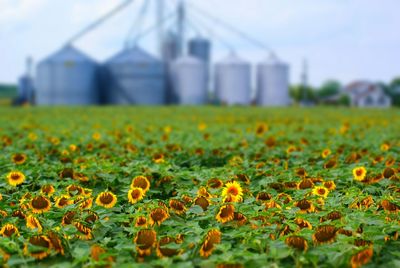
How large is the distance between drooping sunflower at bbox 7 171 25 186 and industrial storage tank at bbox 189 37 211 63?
37695mm

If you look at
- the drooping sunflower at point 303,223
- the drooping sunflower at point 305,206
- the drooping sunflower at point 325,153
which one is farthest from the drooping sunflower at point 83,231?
the drooping sunflower at point 325,153

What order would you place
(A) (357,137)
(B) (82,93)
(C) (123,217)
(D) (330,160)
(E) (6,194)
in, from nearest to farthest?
(C) (123,217) < (E) (6,194) < (D) (330,160) < (A) (357,137) < (B) (82,93)

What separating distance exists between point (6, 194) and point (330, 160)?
238 centimetres

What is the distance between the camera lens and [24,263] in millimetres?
2137

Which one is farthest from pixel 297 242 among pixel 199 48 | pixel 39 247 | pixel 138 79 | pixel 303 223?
pixel 199 48

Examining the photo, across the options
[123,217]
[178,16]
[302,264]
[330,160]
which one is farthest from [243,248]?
[178,16]

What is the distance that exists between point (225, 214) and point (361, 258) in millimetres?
704

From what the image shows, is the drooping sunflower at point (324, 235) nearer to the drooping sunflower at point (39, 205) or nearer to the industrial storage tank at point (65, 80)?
the drooping sunflower at point (39, 205)

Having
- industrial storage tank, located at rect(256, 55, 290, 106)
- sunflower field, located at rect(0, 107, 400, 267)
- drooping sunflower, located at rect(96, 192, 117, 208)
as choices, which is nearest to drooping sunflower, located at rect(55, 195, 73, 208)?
sunflower field, located at rect(0, 107, 400, 267)

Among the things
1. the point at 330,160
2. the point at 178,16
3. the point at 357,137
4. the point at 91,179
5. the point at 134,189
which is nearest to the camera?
the point at 134,189

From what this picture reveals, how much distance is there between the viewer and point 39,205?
2844 millimetres

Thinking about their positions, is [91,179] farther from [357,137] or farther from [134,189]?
[357,137]

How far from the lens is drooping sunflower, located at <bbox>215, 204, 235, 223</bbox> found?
2.60 meters

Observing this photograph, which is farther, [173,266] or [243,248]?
[243,248]
